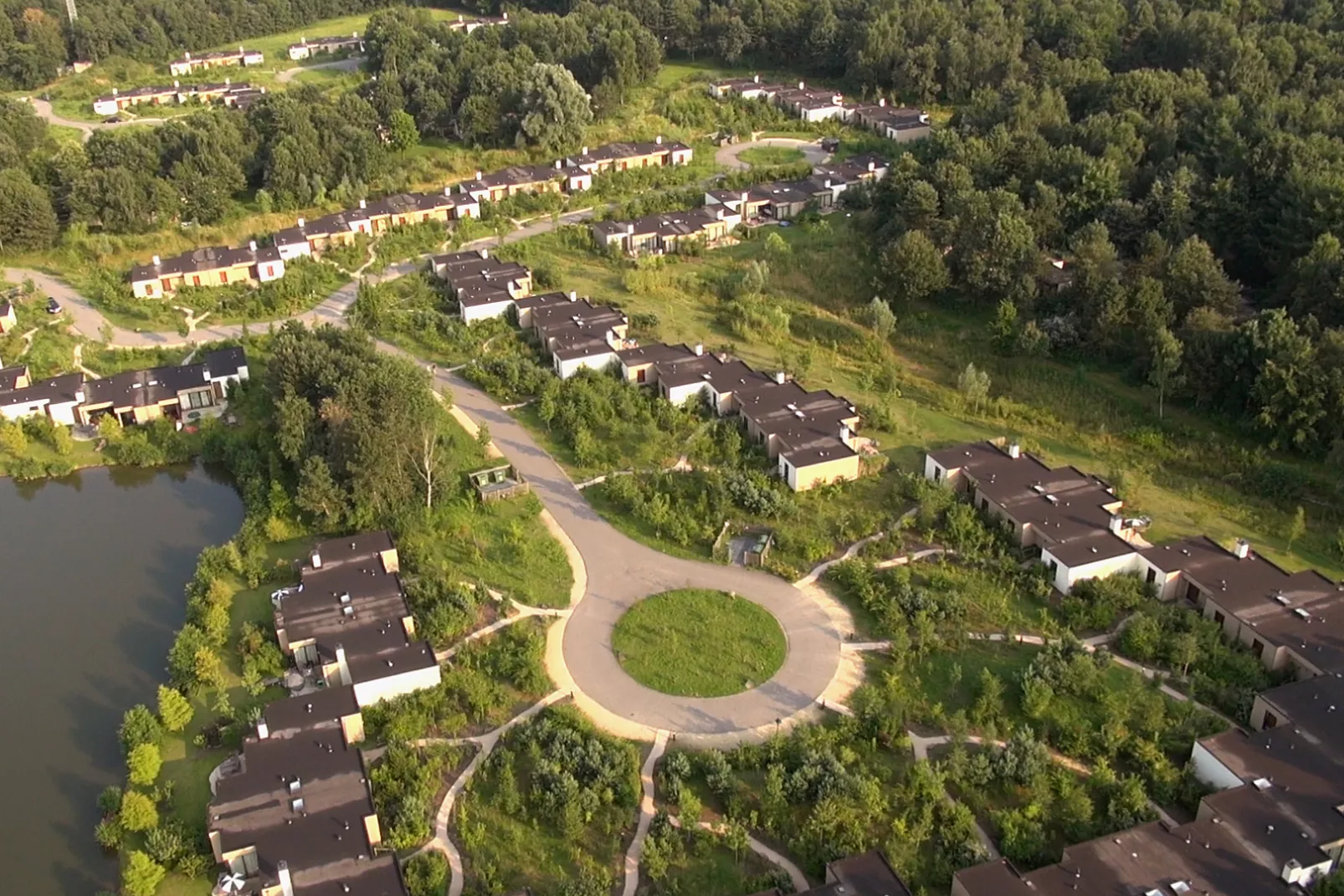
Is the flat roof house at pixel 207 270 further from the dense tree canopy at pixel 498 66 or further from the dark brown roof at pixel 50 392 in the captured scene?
the dense tree canopy at pixel 498 66

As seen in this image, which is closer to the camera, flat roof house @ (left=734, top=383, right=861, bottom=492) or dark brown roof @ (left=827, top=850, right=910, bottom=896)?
dark brown roof @ (left=827, top=850, right=910, bottom=896)

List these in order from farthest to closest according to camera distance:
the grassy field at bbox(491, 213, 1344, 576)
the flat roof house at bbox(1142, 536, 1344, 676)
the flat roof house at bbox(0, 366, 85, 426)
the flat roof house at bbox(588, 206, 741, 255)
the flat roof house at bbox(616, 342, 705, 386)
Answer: the flat roof house at bbox(588, 206, 741, 255)
the flat roof house at bbox(616, 342, 705, 386)
the flat roof house at bbox(0, 366, 85, 426)
the grassy field at bbox(491, 213, 1344, 576)
the flat roof house at bbox(1142, 536, 1344, 676)

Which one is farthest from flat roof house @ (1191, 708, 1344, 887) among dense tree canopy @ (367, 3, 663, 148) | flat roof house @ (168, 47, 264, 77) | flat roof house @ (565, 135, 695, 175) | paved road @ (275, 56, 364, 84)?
flat roof house @ (168, 47, 264, 77)

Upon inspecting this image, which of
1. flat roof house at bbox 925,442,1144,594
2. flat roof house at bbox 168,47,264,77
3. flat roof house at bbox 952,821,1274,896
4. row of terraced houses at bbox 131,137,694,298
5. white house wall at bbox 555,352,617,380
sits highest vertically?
flat roof house at bbox 168,47,264,77

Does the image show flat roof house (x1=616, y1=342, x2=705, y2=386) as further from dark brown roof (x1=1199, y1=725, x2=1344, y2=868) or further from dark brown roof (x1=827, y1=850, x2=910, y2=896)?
dark brown roof (x1=1199, y1=725, x2=1344, y2=868)

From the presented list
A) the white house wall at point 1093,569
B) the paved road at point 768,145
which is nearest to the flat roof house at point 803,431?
the white house wall at point 1093,569

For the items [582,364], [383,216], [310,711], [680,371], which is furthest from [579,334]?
[310,711]

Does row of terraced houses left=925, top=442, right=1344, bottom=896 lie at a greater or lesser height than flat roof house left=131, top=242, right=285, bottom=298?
lesser

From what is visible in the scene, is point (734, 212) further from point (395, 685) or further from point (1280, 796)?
point (1280, 796)
